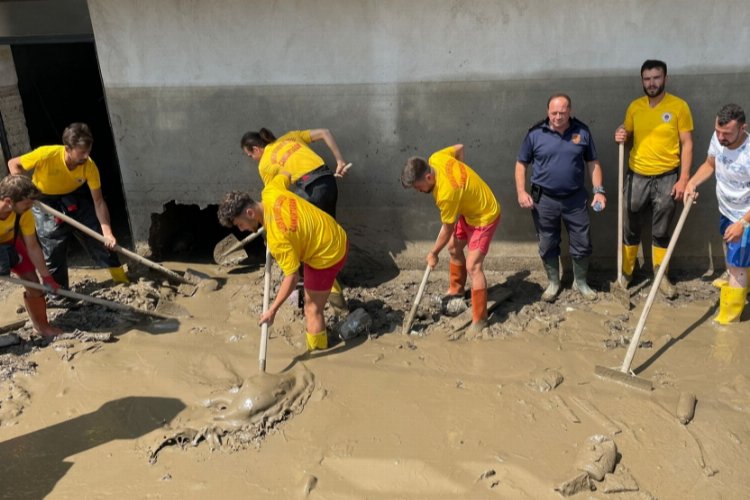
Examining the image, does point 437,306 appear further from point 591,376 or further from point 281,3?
point 281,3

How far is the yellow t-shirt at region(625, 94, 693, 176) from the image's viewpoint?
519 centimetres

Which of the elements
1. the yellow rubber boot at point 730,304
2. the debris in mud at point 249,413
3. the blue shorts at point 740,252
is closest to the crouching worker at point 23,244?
the debris in mud at point 249,413

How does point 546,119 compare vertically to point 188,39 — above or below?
below

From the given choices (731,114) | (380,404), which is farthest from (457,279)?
(731,114)

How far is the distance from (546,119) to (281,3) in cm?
258

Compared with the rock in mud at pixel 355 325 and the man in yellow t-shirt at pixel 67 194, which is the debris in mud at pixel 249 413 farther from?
the man in yellow t-shirt at pixel 67 194

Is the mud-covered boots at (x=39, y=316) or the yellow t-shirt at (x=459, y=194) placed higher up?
the yellow t-shirt at (x=459, y=194)

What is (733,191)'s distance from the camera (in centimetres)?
476

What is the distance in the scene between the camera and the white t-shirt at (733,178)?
463cm

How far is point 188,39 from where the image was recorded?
229 inches

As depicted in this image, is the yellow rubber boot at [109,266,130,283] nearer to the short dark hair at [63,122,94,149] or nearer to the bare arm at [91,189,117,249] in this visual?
the bare arm at [91,189,117,249]

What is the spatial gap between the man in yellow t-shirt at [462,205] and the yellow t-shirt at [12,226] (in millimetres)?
3101

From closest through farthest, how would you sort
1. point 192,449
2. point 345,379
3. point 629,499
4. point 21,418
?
point 629,499
point 192,449
point 21,418
point 345,379

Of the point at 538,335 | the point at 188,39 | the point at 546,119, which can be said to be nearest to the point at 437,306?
the point at 538,335
